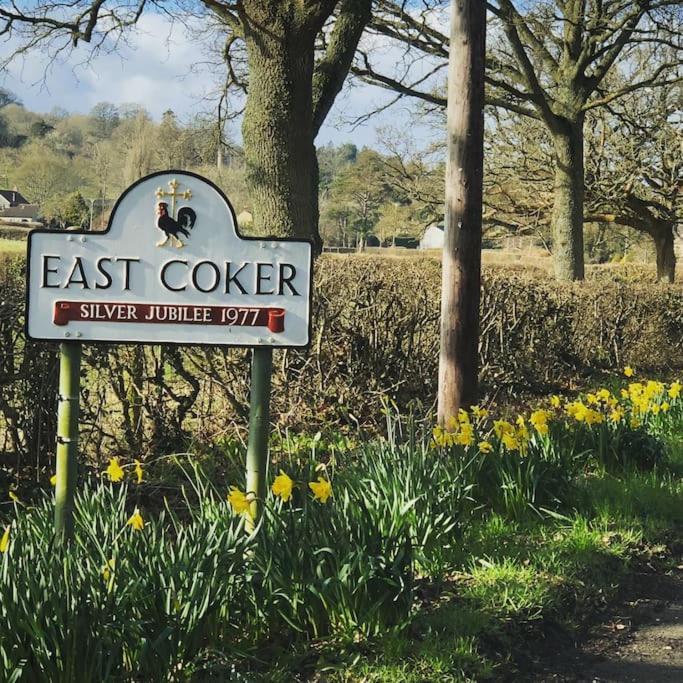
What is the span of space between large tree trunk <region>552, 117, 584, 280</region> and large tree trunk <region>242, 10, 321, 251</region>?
391 inches

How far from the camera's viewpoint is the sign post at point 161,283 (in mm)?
3652

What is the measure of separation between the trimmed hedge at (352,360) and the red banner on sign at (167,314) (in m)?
1.51

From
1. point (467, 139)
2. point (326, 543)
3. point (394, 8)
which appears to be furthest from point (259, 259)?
point (394, 8)

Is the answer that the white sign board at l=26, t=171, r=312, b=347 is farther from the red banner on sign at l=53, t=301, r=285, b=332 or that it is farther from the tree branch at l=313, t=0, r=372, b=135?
the tree branch at l=313, t=0, r=372, b=135

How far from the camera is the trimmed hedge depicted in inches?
214

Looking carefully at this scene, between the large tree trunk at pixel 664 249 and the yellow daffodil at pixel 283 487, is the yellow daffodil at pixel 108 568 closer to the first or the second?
the yellow daffodil at pixel 283 487

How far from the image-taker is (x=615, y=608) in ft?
14.2

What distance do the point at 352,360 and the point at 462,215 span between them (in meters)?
1.88

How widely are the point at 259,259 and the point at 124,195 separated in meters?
0.60

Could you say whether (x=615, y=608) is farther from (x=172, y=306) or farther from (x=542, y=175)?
(x=542, y=175)

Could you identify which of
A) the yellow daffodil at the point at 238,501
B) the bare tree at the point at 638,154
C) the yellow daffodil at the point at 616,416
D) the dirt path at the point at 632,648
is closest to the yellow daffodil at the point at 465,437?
the dirt path at the point at 632,648

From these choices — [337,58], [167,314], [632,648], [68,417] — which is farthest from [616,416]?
[337,58]

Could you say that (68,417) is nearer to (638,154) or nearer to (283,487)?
(283,487)

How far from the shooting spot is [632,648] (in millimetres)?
3904
